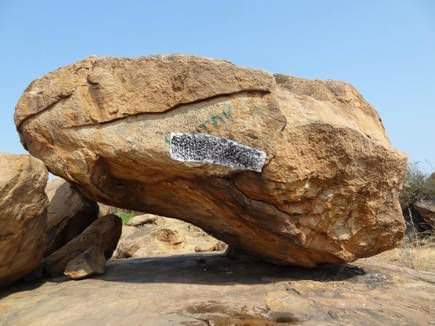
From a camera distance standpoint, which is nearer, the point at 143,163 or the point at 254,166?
the point at 254,166

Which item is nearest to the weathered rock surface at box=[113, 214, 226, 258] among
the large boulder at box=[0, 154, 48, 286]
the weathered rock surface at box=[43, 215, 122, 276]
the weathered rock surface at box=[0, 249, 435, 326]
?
the weathered rock surface at box=[43, 215, 122, 276]

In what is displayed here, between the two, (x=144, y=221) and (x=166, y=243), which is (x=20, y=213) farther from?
(x=144, y=221)

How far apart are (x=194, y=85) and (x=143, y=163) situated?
833mm

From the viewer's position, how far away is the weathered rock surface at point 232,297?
3.23m

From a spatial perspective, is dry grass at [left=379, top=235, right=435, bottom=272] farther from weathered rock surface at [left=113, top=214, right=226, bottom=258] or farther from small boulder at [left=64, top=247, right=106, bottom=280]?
small boulder at [left=64, top=247, right=106, bottom=280]

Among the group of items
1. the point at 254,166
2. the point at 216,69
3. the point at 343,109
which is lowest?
the point at 254,166

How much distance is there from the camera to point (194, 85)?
12.5ft

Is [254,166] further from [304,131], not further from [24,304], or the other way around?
[24,304]

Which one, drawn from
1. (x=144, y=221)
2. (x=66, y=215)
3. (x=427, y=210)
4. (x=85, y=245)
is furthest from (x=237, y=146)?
(x=427, y=210)

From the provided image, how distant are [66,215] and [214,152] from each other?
2.54 m

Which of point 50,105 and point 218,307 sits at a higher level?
point 50,105

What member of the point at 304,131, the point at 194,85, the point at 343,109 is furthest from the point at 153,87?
the point at 343,109

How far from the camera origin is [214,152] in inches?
147

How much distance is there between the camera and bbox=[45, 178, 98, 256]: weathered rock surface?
5.31 m
